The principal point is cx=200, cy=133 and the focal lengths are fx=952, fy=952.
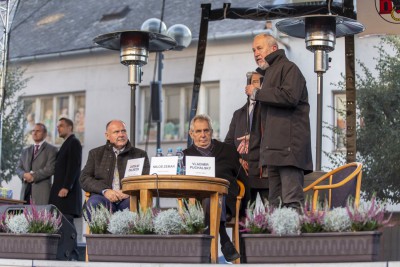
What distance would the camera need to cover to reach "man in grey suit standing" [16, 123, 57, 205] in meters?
10.2

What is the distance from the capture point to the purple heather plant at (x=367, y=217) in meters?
5.13

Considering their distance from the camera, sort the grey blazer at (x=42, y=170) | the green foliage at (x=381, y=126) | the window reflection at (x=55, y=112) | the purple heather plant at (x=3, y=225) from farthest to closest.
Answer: the window reflection at (x=55, y=112)
the green foliage at (x=381, y=126)
the grey blazer at (x=42, y=170)
the purple heather plant at (x=3, y=225)

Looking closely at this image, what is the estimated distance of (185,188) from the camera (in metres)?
6.42

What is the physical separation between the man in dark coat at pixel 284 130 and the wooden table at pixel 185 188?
1.24 feet

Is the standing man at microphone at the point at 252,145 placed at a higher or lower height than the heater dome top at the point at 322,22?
lower

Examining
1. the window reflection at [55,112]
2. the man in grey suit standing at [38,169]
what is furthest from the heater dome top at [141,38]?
the window reflection at [55,112]

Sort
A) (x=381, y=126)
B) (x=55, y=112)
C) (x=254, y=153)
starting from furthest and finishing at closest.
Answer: (x=55, y=112), (x=381, y=126), (x=254, y=153)

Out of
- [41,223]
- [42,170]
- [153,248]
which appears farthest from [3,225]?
[42,170]

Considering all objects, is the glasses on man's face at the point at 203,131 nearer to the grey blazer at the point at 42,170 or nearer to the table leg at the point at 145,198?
the table leg at the point at 145,198

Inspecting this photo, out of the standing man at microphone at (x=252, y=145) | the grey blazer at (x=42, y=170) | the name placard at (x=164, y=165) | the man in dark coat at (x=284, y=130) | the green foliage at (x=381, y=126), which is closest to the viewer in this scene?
the man in dark coat at (x=284, y=130)

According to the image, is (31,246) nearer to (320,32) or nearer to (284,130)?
(284,130)

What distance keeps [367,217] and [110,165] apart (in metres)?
3.19

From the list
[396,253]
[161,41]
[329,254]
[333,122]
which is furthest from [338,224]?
[333,122]

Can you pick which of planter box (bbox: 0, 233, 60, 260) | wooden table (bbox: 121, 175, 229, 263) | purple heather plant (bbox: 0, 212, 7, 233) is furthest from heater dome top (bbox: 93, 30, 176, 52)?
planter box (bbox: 0, 233, 60, 260)
